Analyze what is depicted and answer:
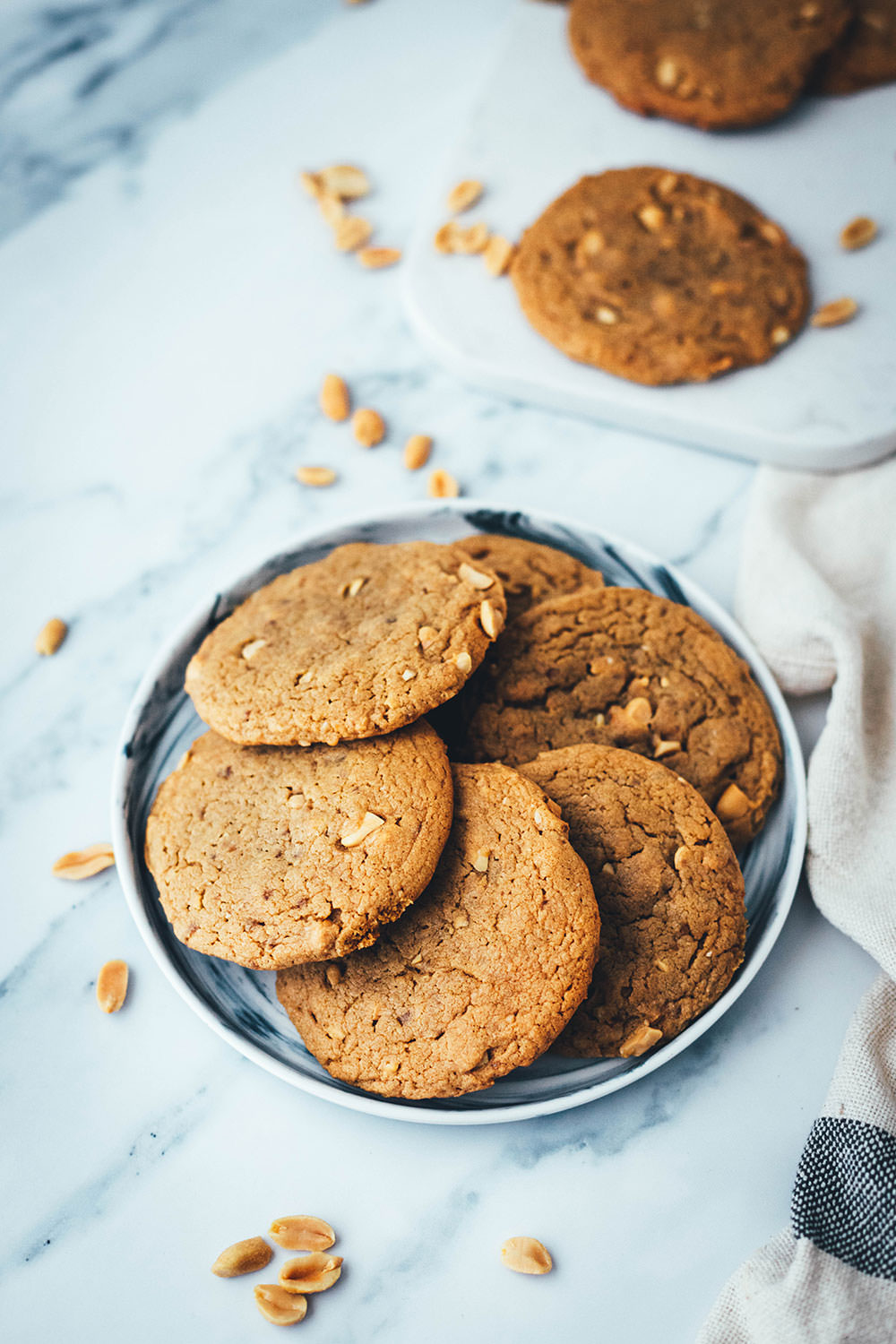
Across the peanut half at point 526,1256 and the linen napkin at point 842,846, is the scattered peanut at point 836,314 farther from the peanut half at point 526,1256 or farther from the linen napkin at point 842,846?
the peanut half at point 526,1256

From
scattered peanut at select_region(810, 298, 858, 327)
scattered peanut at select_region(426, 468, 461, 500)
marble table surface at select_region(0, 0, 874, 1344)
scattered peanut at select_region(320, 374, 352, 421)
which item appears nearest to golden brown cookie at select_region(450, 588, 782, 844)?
marble table surface at select_region(0, 0, 874, 1344)

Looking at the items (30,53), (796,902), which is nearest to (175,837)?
(796,902)

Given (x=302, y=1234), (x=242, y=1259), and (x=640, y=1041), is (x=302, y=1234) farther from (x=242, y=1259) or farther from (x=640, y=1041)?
(x=640, y=1041)

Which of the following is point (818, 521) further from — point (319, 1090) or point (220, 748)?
point (319, 1090)

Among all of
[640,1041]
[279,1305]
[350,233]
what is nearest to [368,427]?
[350,233]

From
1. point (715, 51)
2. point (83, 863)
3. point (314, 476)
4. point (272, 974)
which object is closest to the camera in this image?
point (272, 974)
